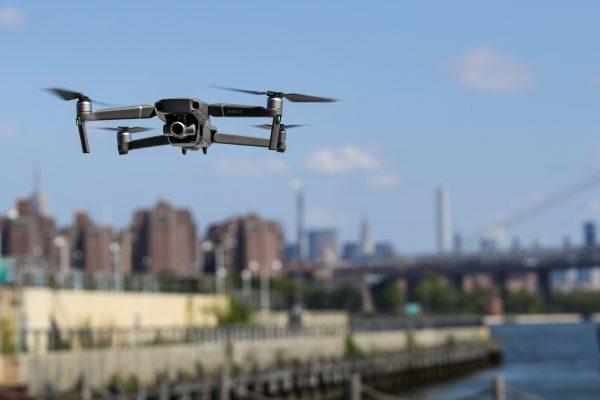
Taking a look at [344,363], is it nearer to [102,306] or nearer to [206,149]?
[102,306]

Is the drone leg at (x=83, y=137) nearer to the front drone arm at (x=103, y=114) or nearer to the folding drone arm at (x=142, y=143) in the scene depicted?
the front drone arm at (x=103, y=114)

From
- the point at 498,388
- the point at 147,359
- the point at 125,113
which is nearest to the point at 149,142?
the point at 125,113

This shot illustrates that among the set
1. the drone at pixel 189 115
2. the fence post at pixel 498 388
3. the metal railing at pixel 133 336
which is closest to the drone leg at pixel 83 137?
the drone at pixel 189 115

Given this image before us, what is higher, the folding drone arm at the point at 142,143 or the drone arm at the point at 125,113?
the drone arm at the point at 125,113

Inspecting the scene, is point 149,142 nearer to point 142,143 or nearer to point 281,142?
point 142,143

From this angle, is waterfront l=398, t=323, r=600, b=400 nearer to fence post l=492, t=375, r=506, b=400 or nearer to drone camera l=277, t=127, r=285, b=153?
fence post l=492, t=375, r=506, b=400
